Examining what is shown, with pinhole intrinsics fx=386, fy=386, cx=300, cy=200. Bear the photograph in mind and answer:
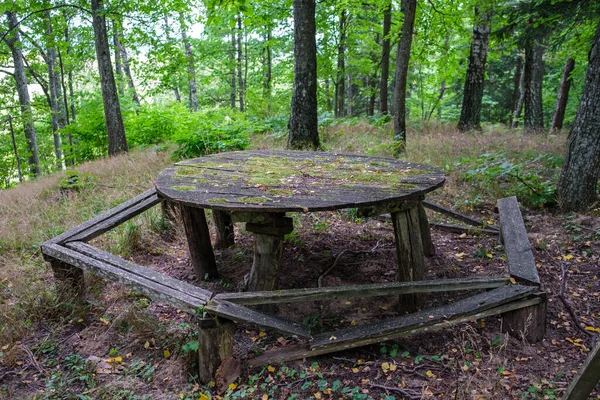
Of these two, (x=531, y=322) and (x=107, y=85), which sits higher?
(x=107, y=85)

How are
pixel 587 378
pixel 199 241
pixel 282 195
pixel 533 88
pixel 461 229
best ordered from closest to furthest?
pixel 587 378 → pixel 282 195 → pixel 199 241 → pixel 461 229 → pixel 533 88

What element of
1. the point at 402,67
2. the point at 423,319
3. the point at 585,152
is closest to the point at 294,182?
the point at 423,319

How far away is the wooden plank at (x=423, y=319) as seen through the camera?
8.28ft

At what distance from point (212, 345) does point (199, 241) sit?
1.40 m

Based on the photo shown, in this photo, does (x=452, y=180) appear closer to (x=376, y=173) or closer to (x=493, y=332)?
(x=376, y=173)

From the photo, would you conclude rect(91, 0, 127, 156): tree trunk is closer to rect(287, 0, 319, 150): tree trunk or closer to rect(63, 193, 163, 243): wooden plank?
rect(287, 0, 319, 150): tree trunk

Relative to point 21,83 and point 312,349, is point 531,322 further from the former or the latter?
point 21,83

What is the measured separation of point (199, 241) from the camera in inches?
142

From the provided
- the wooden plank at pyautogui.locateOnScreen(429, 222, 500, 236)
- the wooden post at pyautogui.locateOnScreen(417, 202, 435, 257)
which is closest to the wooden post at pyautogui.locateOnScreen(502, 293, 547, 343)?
the wooden post at pyautogui.locateOnScreen(417, 202, 435, 257)

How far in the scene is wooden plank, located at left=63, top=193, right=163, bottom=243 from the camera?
3.21m

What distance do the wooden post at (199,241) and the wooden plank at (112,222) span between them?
0.48 meters

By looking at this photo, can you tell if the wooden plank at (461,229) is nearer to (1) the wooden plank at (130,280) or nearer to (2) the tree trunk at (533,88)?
(1) the wooden plank at (130,280)

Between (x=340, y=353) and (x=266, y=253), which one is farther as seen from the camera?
(x=266, y=253)

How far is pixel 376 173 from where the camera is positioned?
131 inches
